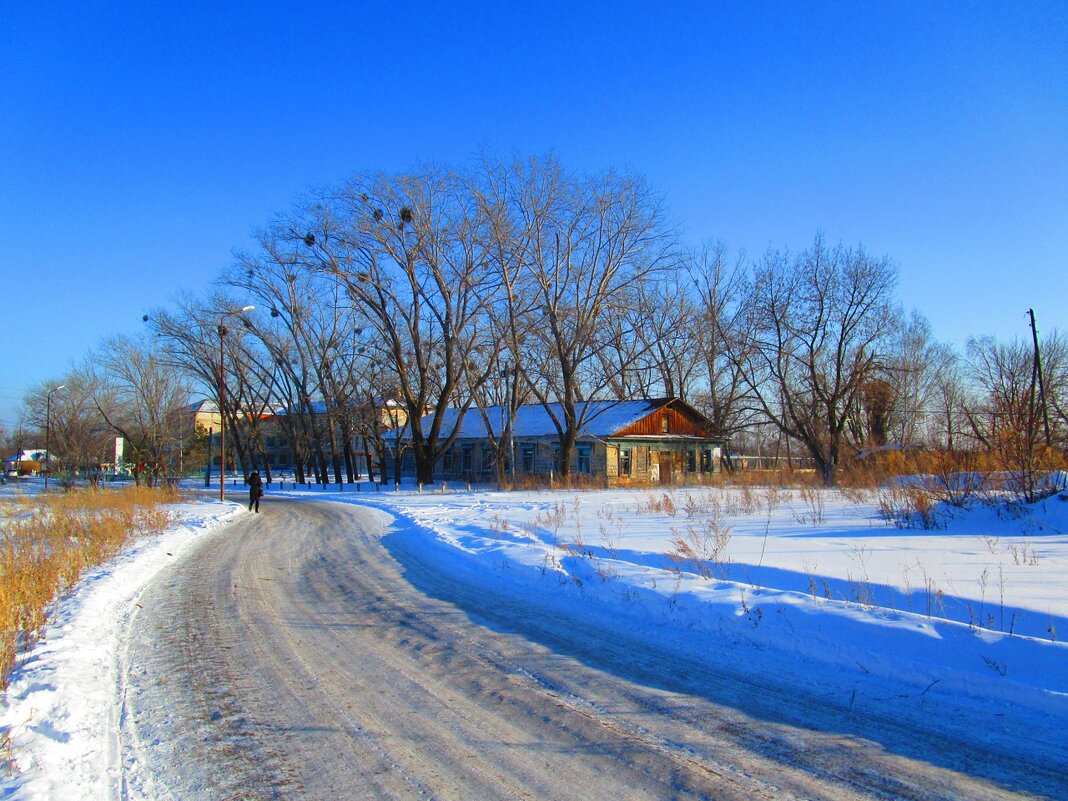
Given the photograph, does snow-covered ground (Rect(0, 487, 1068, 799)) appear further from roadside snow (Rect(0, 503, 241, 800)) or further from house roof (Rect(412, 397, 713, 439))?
house roof (Rect(412, 397, 713, 439))

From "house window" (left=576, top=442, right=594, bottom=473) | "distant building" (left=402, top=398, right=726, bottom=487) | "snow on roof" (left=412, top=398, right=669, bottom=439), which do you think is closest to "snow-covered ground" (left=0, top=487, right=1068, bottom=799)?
"distant building" (left=402, top=398, right=726, bottom=487)

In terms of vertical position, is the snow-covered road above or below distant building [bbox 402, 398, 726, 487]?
below

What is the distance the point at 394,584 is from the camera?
412 inches

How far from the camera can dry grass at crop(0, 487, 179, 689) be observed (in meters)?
7.15

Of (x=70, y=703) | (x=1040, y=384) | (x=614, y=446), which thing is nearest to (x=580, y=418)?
(x=614, y=446)

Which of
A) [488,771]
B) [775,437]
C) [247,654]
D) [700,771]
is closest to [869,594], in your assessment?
[700,771]

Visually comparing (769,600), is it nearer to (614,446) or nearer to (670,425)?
(614,446)

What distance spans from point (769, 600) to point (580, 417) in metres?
35.8

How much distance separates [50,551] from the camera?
1240 centimetres

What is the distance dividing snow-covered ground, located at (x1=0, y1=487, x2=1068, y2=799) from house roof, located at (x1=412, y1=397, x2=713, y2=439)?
27136 mm

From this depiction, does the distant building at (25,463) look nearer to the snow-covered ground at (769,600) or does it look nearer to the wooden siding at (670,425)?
the wooden siding at (670,425)

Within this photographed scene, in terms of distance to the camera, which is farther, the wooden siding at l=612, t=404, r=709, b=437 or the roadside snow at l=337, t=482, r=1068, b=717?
the wooden siding at l=612, t=404, r=709, b=437

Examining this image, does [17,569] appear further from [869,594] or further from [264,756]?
[869,594]

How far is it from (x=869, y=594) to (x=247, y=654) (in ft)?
21.1
